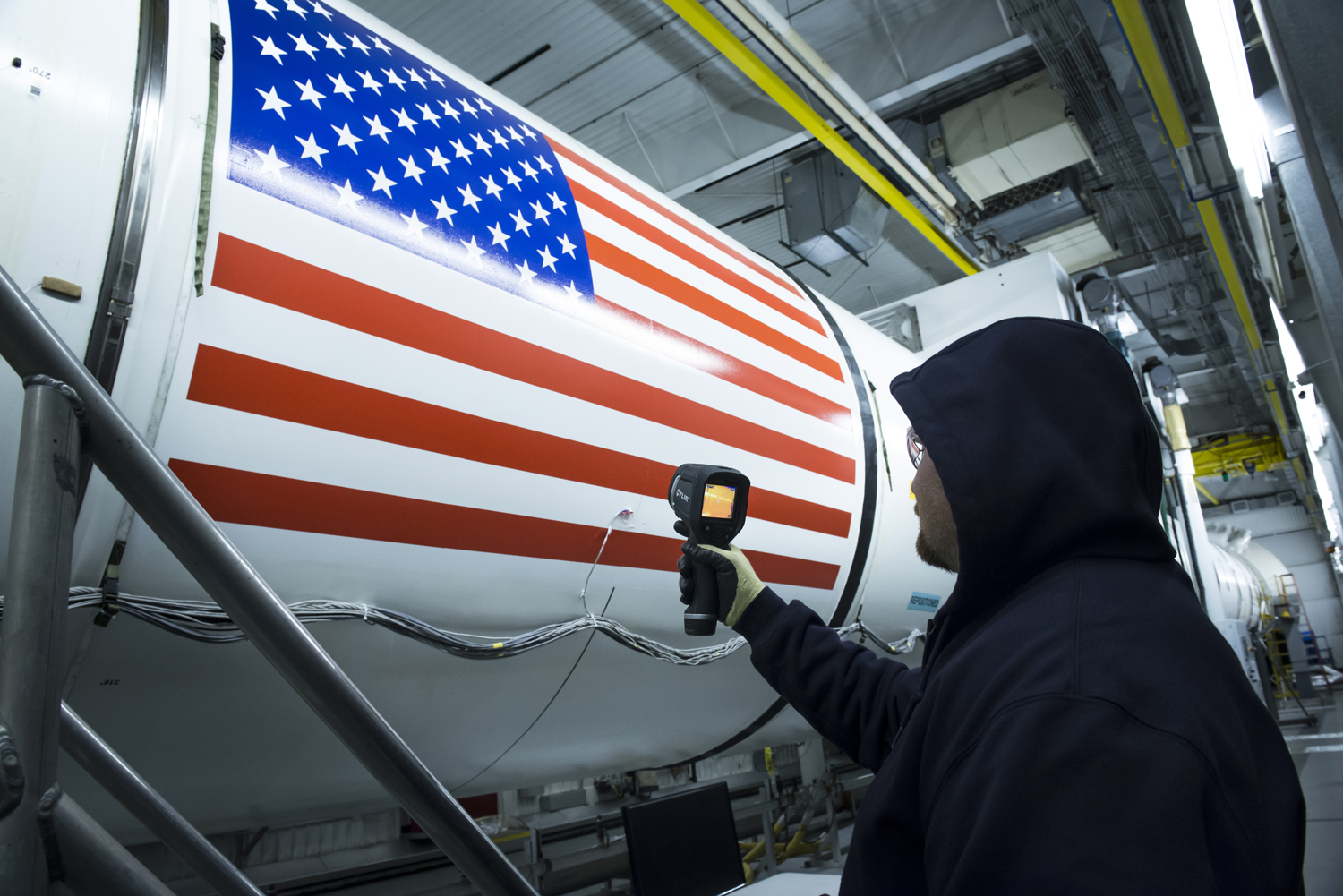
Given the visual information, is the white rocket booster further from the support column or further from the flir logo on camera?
the support column

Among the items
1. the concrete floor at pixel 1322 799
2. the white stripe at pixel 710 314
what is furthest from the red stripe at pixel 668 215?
the concrete floor at pixel 1322 799

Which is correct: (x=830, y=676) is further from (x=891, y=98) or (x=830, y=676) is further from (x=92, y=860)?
(x=891, y=98)

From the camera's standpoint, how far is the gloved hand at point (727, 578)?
6.37 ft

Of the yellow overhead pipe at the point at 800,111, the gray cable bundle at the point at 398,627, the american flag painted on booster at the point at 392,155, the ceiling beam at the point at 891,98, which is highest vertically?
the ceiling beam at the point at 891,98

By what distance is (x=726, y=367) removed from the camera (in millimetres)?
2572

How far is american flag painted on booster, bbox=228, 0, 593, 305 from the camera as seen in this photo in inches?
67.7

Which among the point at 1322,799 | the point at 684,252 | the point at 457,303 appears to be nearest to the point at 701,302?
the point at 684,252

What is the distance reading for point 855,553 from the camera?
9.80ft

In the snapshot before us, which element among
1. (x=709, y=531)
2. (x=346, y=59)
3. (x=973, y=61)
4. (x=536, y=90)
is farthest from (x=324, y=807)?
(x=973, y=61)

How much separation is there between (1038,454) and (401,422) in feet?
4.09

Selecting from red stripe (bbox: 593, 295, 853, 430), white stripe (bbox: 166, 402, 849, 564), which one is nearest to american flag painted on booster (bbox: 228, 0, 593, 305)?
red stripe (bbox: 593, 295, 853, 430)

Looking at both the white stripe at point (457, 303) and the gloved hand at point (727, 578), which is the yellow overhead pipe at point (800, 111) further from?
the gloved hand at point (727, 578)

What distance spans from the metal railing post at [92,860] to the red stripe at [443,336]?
3.27 ft

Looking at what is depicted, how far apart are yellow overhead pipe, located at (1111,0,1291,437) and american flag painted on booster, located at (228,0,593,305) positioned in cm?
415
